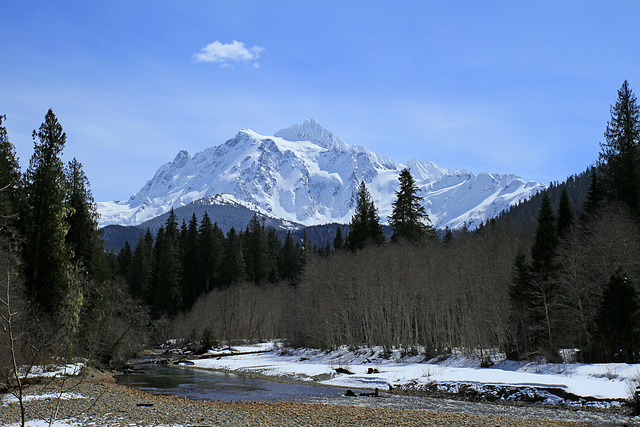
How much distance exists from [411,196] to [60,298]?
1930 inches

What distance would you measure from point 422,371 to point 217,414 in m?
19.5

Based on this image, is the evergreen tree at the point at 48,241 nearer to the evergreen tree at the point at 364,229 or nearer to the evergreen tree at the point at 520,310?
the evergreen tree at the point at 520,310

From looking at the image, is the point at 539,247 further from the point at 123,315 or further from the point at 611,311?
the point at 123,315

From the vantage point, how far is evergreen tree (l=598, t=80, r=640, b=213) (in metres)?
50.0


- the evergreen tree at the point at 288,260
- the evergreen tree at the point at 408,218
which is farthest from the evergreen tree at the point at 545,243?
the evergreen tree at the point at 288,260

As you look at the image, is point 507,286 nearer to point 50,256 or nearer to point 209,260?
point 50,256

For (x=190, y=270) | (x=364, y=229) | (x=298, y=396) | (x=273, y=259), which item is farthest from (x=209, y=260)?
(x=298, y=396)

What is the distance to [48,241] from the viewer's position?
3888cm

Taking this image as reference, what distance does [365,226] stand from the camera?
77.8 meters

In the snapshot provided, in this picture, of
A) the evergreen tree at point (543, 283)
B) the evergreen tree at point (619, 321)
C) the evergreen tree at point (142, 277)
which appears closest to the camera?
the evergreen tree at point (619, 321)

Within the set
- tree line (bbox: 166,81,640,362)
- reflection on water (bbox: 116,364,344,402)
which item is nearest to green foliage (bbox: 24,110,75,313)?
reflection on water (bbox: 116,364,344,402)

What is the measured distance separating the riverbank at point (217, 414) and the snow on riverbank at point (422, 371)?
690 centimetres

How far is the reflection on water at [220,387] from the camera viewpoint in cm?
3030

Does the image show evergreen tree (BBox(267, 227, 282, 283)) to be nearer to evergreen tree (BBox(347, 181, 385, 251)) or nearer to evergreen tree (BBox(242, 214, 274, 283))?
evergreen tree (BBox(242, 214, 274, 283))
